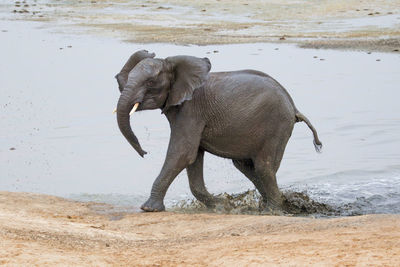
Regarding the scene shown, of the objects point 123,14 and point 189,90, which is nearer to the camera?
point 189,90

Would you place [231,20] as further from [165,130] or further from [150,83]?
[150,83]

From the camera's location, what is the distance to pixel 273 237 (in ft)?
24.4

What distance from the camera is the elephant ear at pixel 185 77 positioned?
978 centimetres

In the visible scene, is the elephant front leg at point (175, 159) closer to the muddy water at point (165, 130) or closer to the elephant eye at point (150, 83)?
the elephant eye at point (150, 83)

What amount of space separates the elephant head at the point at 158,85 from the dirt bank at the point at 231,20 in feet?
42.3

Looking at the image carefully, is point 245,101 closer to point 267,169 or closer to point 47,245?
point 267,169

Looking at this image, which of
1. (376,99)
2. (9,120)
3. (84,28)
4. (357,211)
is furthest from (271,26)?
(357,211)

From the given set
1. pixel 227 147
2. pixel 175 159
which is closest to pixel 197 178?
pixel 227 147

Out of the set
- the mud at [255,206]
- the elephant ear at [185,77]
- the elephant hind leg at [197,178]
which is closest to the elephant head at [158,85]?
the elephant ear at [185,77]

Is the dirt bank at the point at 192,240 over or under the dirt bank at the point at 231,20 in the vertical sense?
over

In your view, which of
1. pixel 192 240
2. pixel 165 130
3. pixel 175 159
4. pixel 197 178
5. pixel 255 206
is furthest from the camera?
pixel 165 130

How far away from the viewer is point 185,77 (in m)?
9.86

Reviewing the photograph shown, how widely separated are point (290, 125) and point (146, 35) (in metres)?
16.1

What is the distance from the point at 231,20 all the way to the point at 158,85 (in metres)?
19.9
